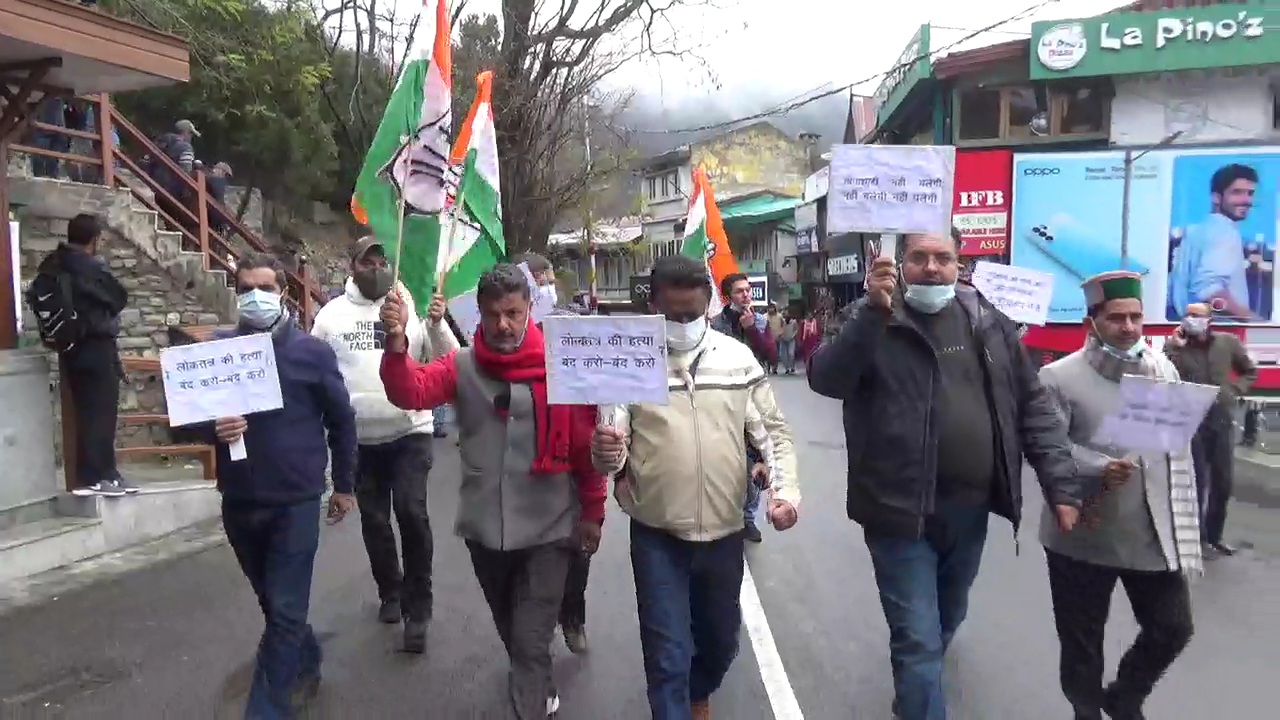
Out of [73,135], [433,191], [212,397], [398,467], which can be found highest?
[73,135]

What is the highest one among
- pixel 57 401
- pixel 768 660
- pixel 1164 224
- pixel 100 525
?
pixel 1164 224

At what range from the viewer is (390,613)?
5.76 meters

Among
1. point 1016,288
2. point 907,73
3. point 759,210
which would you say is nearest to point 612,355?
point 1016,288

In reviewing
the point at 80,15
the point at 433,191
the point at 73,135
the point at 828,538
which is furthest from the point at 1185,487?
the point at 73,135

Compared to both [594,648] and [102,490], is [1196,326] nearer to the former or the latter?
[594,648]

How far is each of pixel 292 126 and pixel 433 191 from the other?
15809 millimetres

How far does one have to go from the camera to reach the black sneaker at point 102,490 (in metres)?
7.35

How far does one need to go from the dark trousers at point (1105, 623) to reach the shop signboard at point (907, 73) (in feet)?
56.0

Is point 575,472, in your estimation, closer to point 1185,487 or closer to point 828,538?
point 1185,487

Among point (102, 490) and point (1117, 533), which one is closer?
point (1117, 533)

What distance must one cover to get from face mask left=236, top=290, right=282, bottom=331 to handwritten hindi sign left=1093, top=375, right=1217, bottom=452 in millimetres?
3109

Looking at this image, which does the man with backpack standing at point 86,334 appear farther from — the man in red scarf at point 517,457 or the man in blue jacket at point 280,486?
the man in red scarf at point 517,457

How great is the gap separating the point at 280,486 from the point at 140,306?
920 cm

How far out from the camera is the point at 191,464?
10156mm
